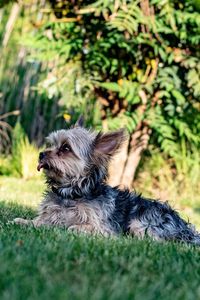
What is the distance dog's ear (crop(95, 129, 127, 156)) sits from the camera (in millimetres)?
6898

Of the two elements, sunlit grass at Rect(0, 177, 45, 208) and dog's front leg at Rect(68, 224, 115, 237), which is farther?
sunlit grass at Rect(0, 177, 45, 208)

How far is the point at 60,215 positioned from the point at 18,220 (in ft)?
1.33

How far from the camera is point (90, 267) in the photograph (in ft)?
13.7

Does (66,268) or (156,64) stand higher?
(156,64)

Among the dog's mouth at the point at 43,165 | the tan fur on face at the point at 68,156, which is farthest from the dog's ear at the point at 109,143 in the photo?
the dog's mouth at the point at 43,165

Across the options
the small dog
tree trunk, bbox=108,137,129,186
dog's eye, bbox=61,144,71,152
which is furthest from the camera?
tree trunk, bbox=108,137,129,186

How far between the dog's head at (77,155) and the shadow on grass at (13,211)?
2.85 ft

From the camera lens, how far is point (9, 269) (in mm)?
3922

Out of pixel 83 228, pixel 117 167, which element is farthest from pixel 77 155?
pixel 117 167

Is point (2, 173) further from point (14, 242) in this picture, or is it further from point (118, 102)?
point (14, 242)

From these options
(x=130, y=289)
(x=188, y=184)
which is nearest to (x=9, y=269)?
(x=130, y=289)

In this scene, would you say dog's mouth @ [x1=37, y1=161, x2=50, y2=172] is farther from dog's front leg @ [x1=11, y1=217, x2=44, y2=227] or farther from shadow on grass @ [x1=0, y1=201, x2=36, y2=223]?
shadow on grass @ [x1=0, y1=201, x2=36, y2=223]

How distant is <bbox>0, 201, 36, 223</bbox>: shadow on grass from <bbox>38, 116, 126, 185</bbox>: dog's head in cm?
87

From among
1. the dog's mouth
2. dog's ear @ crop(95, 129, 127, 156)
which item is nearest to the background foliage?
dog's ear @ crop(95, 129, 127, 156)
